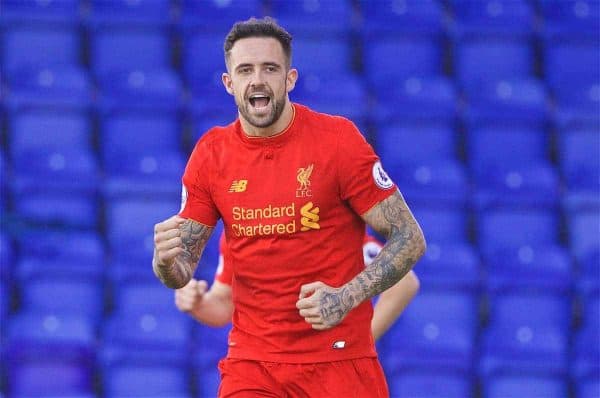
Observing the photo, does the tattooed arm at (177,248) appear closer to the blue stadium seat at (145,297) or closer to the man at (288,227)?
the man at (288,227)

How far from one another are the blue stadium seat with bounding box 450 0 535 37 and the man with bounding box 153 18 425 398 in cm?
414

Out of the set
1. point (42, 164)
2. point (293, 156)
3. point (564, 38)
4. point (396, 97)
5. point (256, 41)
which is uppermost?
point (564, 38)

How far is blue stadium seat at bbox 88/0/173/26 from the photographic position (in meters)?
7.10

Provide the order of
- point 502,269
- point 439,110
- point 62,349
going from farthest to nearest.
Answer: point 439,110
point 502,269
point 62,349

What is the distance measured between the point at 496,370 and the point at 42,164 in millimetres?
2880

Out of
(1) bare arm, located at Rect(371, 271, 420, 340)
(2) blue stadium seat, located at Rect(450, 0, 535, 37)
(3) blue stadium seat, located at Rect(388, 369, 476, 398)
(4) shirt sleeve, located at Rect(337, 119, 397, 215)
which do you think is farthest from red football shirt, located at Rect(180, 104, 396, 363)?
(2) blue stadium seat, located at Rect(450, 0, 535, 37)

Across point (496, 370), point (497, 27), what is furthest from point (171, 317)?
point (497, 27)

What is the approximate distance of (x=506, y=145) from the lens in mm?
7074

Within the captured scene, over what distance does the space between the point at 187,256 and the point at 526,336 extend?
3.33 meters

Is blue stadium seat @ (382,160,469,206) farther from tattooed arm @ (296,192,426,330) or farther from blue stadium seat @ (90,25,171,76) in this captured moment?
tattooed arm @ (296,192,426,330)

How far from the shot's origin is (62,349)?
6.07m

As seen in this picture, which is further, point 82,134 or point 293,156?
point 82,134

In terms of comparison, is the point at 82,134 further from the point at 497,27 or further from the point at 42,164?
the point at 497,27

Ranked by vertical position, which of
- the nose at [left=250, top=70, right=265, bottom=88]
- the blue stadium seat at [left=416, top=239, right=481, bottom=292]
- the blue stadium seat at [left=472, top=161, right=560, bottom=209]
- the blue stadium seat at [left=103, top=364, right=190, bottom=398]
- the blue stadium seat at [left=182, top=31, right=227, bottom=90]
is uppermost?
the blue stadium seat at [left=182, top=31, right=227, bottom=90]
